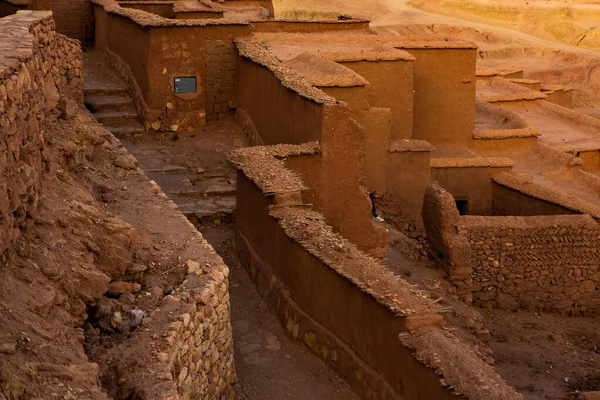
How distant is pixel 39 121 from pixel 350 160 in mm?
5011

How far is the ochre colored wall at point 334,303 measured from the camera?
26.3 ft

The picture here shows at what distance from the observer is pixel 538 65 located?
32.3 m

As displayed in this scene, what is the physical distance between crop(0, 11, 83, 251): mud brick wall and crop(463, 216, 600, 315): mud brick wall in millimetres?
7461

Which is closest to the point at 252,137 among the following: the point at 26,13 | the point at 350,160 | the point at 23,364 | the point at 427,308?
the point at 350,160

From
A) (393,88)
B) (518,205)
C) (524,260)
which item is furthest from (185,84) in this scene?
(518,205)

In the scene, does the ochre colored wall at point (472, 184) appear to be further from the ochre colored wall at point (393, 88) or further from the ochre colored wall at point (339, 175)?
the ochre colored wall at point (339, 175)

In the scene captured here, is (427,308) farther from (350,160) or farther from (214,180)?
(214,180)

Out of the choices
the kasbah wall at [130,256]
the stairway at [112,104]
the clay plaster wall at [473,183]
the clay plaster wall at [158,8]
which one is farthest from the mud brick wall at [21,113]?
the clay plaster wall at [158,8]

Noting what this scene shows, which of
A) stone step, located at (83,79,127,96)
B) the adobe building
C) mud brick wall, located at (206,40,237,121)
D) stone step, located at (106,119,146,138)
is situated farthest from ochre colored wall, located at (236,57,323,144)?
stone step, located at (83,79,127,96)

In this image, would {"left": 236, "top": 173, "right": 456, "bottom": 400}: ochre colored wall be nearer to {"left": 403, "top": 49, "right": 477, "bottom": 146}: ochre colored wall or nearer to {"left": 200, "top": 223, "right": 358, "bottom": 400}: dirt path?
{"left": 200, "top": 223, "right": 358, "bottom": 400}: dirt path

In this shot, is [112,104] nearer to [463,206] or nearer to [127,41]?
[127,41]

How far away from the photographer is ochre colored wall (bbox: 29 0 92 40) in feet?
56.8

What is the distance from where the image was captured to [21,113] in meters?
6.77

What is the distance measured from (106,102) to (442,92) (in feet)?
19.6
